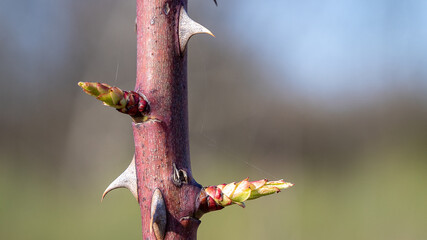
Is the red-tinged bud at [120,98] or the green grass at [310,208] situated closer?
the red-tinged bud at [120,98]

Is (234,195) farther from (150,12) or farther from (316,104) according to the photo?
(316,104)

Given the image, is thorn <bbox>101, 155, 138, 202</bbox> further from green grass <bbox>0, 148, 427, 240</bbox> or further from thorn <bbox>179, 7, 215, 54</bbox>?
green grass <bbox>0, 148, 427, 240</bbox>

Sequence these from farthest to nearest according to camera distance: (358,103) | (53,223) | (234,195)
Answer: (358,103) < (53,223) < (234,195)

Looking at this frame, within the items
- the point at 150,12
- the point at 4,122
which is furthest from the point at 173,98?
the point at 4,122

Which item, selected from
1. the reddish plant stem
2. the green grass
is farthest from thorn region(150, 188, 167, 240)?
the green grass

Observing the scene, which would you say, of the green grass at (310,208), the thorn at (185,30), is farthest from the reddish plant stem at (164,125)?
the green grass at (310,208)

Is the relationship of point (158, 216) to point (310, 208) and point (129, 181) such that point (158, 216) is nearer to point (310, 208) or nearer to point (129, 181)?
point (129, 181)

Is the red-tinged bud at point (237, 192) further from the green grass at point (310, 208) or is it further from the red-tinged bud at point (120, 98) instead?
the green grass at point (310, 208)
